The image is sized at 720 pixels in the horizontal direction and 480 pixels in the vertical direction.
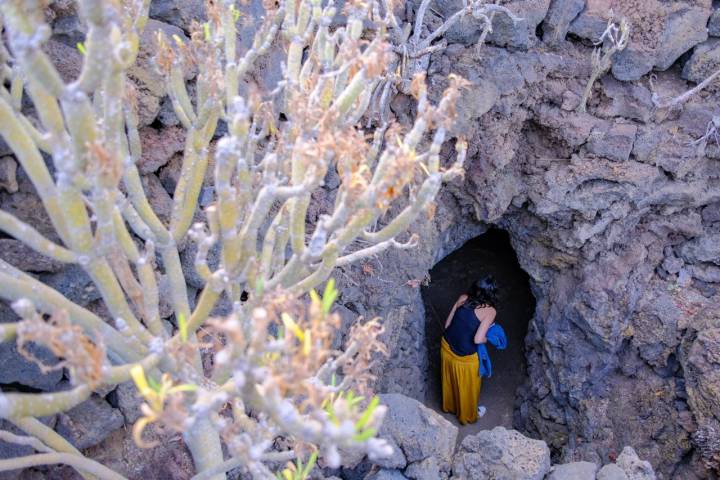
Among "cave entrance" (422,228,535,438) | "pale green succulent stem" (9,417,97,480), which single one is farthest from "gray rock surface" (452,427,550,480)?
"pale green succulent stem" (9,417,97,480)

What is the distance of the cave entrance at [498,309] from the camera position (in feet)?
19.6

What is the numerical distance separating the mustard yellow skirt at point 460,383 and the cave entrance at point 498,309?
0.17m

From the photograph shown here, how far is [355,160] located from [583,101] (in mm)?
3502

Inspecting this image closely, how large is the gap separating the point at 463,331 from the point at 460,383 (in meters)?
0.58

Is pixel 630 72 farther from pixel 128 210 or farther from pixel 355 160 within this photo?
pixel 128 210

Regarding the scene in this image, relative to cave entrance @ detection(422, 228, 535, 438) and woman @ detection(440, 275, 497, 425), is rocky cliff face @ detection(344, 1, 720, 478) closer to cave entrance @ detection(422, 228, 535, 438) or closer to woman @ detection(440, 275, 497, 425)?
woman @ detection(440, 275, 497, 425)

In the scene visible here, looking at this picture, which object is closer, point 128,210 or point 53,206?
point 53,206

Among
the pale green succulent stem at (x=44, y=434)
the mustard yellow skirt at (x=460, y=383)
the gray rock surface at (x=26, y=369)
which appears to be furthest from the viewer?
the mustard yellow skirt at (x=460, y=383)

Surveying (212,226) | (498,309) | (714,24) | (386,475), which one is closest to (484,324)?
(498,309)

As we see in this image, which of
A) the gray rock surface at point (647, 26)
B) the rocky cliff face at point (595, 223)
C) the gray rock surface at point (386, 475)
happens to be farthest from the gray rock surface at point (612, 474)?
the gray rock surface at point (647, 26)

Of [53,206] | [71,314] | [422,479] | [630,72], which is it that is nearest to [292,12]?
[53,206]

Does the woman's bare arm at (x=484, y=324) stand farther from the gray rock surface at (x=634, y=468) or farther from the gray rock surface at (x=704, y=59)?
the gray rock surface at (x=704, y=59)

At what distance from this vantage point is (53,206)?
161cm

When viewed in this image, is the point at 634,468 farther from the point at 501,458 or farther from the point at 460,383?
the point at 460,383
